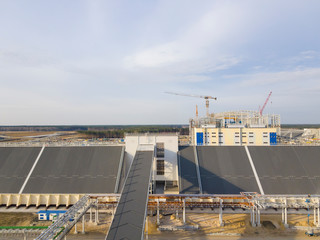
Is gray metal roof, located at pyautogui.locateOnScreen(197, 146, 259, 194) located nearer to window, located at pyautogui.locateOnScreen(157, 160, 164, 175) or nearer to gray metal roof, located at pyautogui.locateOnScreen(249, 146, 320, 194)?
gray metal roof, located at pyautogui.locateOnScreen(249, 146, 320, 194)

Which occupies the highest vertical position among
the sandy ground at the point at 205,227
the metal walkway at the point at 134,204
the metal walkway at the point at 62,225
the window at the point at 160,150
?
the window at the point at 160,150

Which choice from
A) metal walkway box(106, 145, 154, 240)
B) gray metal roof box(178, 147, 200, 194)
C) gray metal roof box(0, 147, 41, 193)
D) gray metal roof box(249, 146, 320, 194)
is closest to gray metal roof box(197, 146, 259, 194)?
gray metal roof box(178, 147, 200, 194)

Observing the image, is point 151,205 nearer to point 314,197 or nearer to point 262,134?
point 314,197

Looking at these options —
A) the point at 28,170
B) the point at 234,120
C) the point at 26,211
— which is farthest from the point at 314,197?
the point at 234,120

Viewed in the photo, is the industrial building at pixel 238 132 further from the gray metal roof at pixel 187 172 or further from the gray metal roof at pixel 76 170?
the gray metal roof at pixel 76 170

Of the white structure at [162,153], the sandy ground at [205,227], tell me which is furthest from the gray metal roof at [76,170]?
the sandy ground at [205,227]

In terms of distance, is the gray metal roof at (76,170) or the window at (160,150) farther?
the window at (160,150)
